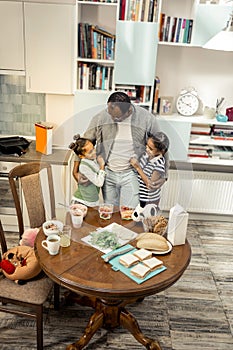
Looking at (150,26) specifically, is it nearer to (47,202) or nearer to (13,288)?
(47,202)

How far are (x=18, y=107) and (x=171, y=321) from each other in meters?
2.39

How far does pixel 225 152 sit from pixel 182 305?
5.34 ft

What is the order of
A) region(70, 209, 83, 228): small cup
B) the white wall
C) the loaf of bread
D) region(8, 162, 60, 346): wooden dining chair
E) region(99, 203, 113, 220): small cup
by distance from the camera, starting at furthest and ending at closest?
the white wall
region(8, 162, 60, 346): wooden dining chair
region(99, 203, 113, 220): small cup
region(70, 209, 83, 228): small cup
the loaf of bread

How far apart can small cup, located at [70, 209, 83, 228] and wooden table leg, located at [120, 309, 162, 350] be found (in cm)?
64

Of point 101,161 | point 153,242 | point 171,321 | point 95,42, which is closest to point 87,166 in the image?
point 101,161

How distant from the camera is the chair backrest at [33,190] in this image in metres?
2.48

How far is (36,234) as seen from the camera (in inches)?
95.4

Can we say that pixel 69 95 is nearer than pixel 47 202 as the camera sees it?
No

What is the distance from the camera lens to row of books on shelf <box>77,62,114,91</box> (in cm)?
337

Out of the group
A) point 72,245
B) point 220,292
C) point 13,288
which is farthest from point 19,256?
point 220,292

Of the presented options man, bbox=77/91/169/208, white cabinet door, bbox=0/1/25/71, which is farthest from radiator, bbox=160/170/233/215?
white cabinet door, bbox=0/1/25/71

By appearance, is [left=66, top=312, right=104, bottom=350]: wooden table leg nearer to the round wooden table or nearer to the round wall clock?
the round wooden table

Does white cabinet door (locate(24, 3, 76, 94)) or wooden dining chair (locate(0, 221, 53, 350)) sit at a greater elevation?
white cabinet door (locate(24, 3, 76, 94))

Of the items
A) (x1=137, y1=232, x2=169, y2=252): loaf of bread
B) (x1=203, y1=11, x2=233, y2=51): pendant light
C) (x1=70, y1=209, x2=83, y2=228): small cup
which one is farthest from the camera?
(x1=203, y1=11, x2=233, y2=51): pendant light
